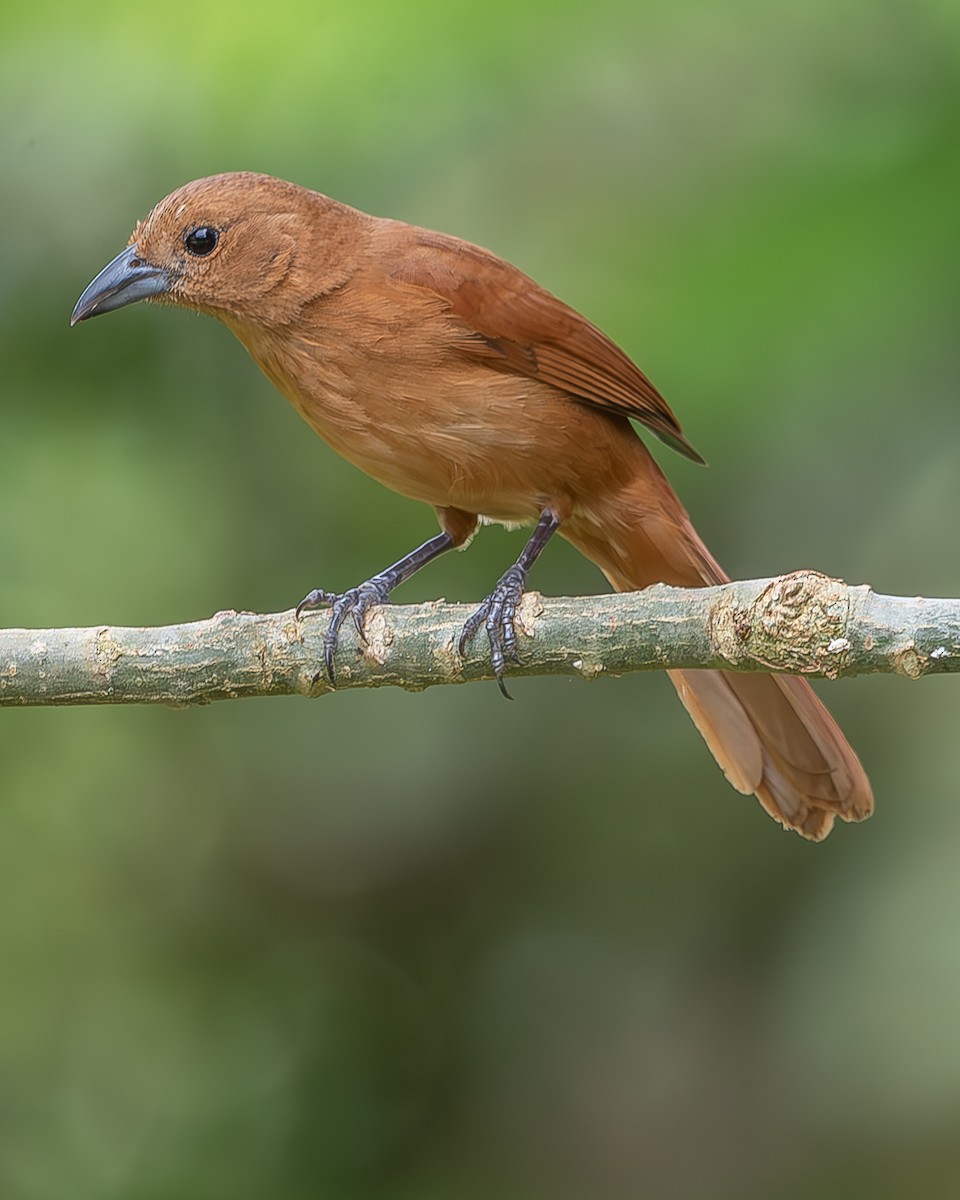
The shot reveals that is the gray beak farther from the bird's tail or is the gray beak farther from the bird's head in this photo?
the bird's tail

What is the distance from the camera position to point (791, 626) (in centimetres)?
257

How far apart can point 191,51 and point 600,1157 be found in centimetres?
327

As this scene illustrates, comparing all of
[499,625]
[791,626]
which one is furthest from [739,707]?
[791,626]

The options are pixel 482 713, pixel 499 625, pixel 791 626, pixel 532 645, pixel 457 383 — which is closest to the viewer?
pixel 791 626

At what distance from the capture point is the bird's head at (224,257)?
362 centimetres

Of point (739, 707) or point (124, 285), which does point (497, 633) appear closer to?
point (739, 707)

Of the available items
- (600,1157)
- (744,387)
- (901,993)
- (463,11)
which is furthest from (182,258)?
(600,1157)

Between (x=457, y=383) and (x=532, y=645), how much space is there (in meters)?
0.86

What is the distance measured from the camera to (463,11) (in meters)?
4.11

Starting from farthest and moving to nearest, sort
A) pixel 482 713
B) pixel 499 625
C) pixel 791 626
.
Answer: pixel 482 713
pixel 499 625
pixel 791 626

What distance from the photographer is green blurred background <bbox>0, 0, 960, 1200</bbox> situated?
382 cm

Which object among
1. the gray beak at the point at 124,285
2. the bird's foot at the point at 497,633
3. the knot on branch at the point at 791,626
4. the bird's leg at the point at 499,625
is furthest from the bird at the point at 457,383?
the knot on branch at the point at 791,626

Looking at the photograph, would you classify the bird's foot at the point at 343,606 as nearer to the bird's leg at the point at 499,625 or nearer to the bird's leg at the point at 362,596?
the bird's leg at the point at 362,596

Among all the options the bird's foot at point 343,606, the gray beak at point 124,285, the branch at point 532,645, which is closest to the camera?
the branch at point 532,645
